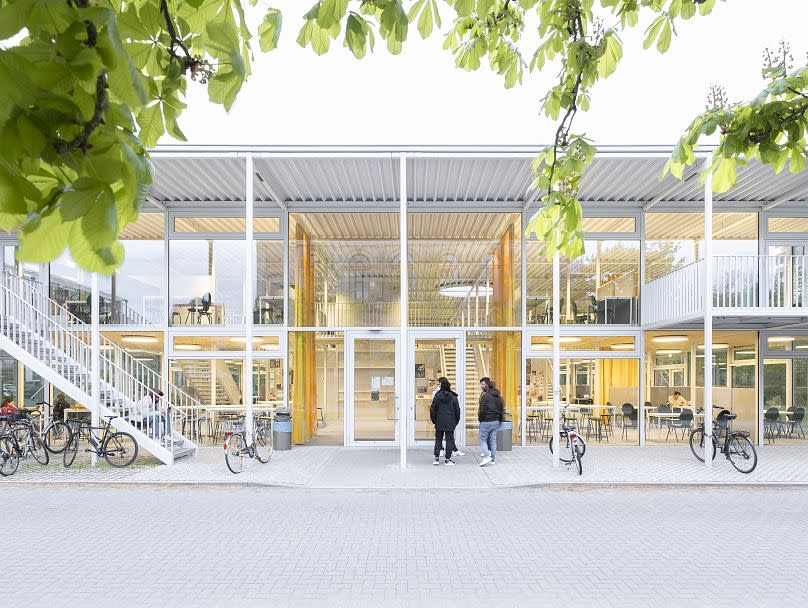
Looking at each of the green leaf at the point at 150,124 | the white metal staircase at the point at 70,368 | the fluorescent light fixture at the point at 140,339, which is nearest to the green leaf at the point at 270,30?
the green leaf at the point at 150,124

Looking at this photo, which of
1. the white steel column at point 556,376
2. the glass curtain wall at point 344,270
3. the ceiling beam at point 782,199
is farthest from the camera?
the glass curtain wall at point 344,270

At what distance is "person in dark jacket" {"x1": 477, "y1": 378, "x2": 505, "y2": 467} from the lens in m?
12.0

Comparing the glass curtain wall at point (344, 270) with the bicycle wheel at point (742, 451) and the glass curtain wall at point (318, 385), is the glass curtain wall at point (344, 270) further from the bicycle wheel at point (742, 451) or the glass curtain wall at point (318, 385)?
the bicycle wheel at point (742, 451)

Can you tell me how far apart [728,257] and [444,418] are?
21.7 ft

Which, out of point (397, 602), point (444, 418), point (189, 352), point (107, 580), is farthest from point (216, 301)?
point (397, 602)

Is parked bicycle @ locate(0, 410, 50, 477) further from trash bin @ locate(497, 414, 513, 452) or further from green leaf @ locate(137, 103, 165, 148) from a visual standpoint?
green leaf @ locate(137, 103, 165, 148)

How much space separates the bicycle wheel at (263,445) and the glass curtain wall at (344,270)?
8.38 feet

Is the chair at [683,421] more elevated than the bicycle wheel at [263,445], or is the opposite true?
the chair at [683,421]

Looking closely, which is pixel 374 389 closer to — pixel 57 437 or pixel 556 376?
pixel 556 376

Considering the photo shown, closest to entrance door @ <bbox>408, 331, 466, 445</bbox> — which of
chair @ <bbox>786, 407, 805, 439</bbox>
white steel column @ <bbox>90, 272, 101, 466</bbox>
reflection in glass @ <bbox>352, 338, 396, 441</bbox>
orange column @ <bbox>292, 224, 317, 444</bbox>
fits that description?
reflection in glass @ <bbox>352, 338, 396, 441</bbox>

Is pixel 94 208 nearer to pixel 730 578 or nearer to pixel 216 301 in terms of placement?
pixel 730 578

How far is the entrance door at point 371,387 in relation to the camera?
1465 centimetres

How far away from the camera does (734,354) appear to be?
15.9 meters

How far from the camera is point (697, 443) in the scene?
13047 millimetres
